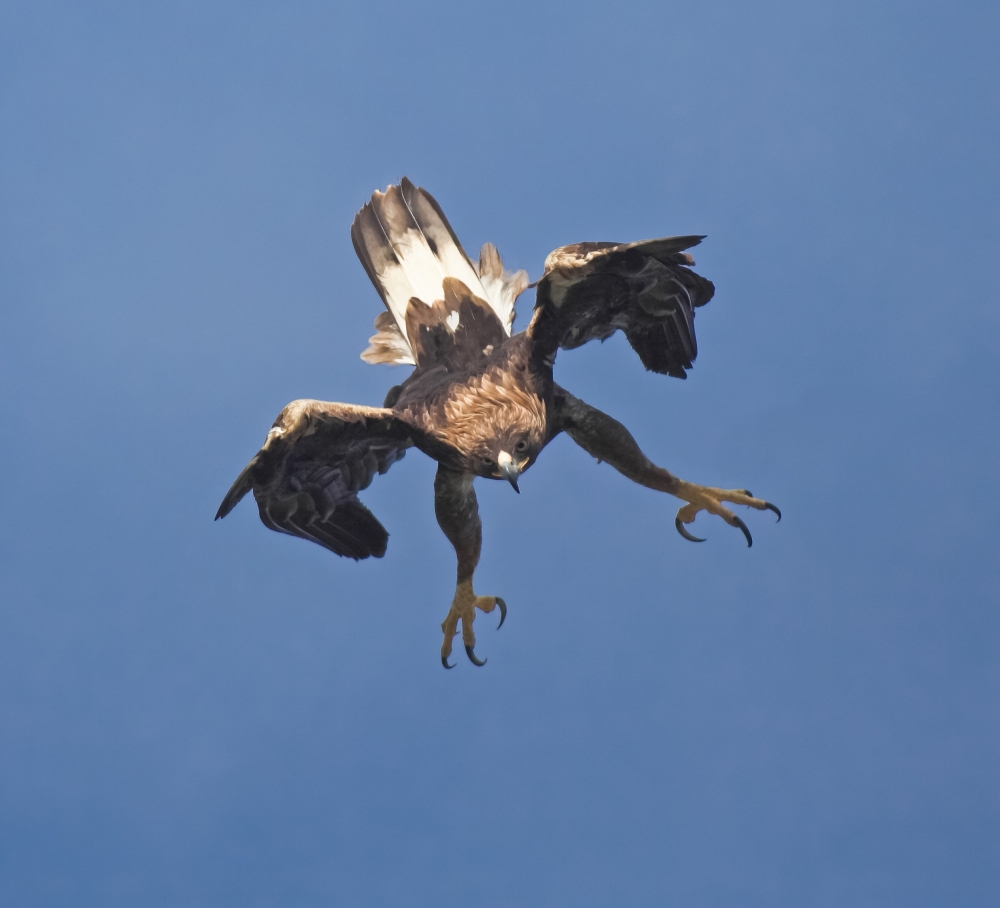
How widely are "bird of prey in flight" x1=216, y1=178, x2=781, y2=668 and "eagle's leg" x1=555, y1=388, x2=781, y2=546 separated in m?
0.01

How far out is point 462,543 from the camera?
459 inches

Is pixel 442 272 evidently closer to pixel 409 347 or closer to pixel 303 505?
pixel 409 347

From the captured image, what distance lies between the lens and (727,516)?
11680 mm

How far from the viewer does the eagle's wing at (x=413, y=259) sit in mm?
12320

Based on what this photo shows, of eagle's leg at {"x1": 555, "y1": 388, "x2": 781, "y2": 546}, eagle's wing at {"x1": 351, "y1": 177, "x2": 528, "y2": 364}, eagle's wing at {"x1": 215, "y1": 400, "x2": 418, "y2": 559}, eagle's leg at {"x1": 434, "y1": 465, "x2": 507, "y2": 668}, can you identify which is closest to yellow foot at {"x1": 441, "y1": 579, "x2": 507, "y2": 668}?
eagle's leg at {"x1": 434, "y1": 465, "x2": 507, "y2": 668}

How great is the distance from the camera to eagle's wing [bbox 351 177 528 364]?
40.4 ft

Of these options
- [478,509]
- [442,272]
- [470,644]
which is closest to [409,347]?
[442,272]

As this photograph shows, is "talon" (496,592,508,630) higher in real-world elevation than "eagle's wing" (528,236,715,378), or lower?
lower

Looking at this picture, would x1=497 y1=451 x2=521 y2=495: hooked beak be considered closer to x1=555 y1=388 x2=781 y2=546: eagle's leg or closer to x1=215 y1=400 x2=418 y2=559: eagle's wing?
x1=215 y1=400 x2=418 y2=559: eagle's wing

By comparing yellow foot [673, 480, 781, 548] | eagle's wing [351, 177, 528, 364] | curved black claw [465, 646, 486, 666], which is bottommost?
curved black claw [465, 646, 486, 666]

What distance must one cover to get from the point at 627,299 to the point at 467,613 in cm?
265

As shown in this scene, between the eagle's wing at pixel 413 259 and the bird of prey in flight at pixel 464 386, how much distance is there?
0.01 metres

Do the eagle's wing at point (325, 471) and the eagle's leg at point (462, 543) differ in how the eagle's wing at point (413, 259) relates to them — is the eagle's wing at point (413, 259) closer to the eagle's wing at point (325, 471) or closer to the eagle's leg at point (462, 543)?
the eagle's wing at point (325, 471)

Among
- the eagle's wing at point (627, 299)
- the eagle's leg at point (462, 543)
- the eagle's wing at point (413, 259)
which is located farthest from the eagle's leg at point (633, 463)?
the eagle's wing at point (413, 259)
